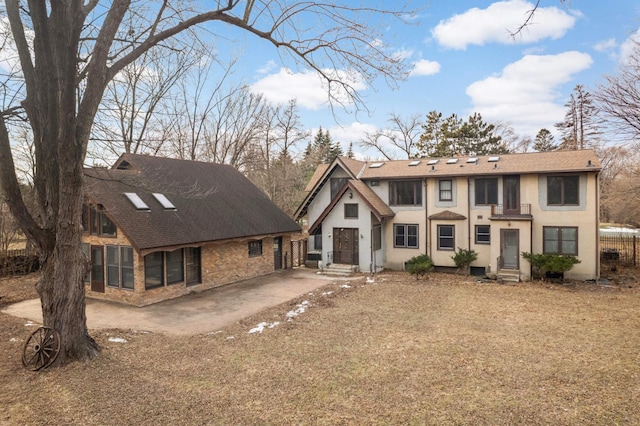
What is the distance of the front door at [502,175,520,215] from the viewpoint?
18.2m

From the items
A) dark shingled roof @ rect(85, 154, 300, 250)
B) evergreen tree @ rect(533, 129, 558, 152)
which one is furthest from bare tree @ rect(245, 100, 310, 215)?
evergreen tree @ rect(533, 129, 558, 152)

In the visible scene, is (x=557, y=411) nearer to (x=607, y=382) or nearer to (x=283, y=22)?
(x=607, y=382)

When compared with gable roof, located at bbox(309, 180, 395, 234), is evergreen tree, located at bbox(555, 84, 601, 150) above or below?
above

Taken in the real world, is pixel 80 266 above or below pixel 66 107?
below

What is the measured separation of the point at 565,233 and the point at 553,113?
21.4m

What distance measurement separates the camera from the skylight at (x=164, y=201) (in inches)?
625

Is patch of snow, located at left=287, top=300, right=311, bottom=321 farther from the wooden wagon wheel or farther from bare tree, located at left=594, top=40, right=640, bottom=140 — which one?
bare tree, located at left=594, top=40, right=640, bottom=140

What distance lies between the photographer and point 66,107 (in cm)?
755

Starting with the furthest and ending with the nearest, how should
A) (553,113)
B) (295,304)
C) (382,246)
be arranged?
(553,113) → (382,246) → (295,304)

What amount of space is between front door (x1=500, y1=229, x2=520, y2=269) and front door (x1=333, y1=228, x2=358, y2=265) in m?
7.19

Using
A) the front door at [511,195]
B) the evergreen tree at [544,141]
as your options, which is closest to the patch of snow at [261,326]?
the front door at [511,195]

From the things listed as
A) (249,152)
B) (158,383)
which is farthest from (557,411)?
(249,152)

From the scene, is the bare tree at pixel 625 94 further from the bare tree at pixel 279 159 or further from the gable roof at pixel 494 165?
the bare tree at pixel 279 159

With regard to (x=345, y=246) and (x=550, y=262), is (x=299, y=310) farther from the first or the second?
(x=550, y=262)
